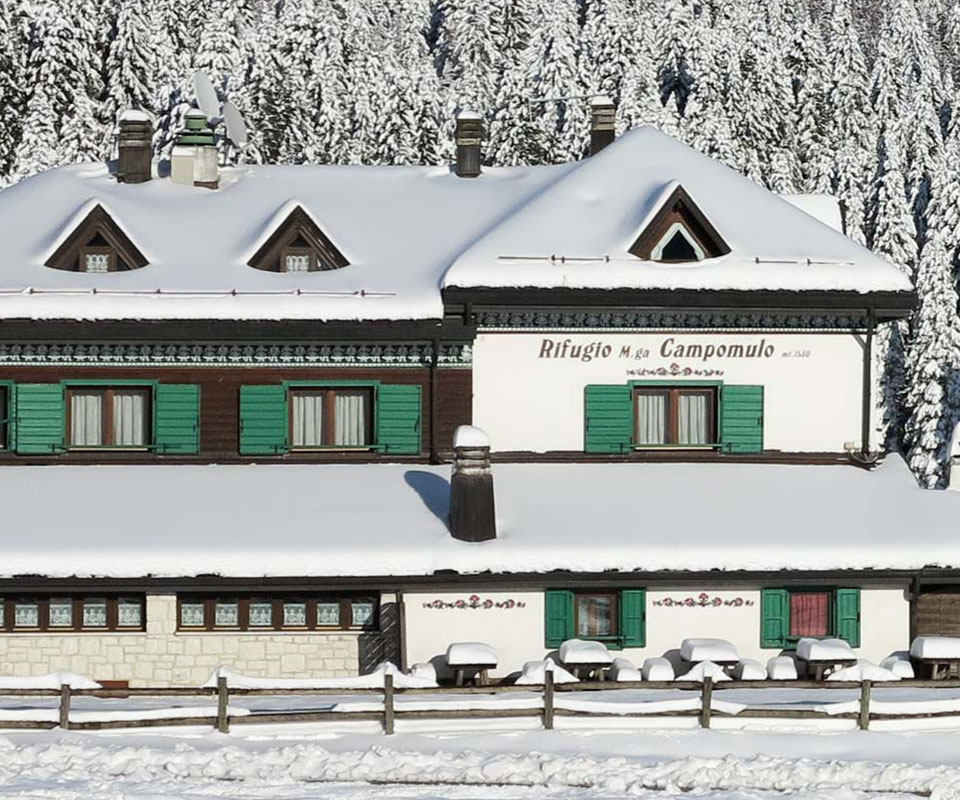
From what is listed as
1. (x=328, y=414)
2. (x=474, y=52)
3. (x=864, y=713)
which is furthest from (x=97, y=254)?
(x=474, y=52)

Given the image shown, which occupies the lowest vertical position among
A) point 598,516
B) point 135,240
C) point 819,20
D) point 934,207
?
point 598,516

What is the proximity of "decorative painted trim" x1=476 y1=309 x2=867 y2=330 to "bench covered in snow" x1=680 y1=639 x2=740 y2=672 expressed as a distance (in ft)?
20.1

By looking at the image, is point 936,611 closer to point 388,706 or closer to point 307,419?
point 388,706

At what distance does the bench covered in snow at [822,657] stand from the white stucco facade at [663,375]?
197 inches

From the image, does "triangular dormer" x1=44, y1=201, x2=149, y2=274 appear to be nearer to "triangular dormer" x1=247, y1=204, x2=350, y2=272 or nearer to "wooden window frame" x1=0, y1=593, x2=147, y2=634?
"triangular dormer" x1=247, y1=204, x2=350, y2=272

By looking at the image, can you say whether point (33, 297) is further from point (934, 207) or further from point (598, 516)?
point (934, 207)

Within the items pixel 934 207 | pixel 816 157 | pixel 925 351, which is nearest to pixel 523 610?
pixel 925 351

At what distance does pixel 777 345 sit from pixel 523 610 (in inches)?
279

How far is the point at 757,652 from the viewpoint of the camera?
2695cm

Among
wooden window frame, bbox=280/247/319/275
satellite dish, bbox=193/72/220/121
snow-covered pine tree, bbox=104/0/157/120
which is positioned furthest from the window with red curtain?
snow-covered pine tree, bbox=104/0/157/120

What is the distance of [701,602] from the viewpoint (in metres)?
26.9

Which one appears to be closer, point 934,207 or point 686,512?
point 686,512

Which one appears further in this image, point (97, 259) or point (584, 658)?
point (97, 259)

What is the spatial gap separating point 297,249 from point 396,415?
11.8 ft
